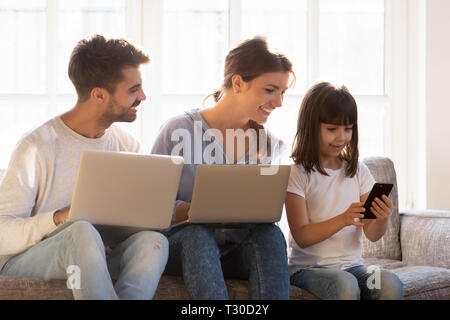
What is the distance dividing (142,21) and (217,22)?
370mm

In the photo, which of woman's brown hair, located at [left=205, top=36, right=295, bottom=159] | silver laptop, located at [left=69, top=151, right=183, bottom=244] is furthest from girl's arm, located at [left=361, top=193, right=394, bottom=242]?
silver laptop, located at [left=69, top=151, right=183, bottom=244]

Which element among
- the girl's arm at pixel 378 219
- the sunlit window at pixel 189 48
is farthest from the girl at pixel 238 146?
the sunlit window at pixel 189 48

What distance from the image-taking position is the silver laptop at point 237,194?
1795 millimetres

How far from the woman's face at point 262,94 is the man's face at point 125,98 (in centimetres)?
37

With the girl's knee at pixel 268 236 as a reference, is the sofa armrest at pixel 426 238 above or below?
below

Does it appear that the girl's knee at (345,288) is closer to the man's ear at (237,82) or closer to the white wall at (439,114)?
the man's ear at (237,82)

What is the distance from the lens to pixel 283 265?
6.08ft

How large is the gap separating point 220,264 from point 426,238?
988 mm

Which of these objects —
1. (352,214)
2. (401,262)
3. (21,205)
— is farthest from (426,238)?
(21,205)

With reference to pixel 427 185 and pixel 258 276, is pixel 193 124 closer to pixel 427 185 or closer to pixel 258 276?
pixel 258 276

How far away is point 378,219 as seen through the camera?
2113 mm

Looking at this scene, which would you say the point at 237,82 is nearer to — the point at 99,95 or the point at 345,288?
the point at 99,95
